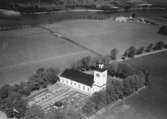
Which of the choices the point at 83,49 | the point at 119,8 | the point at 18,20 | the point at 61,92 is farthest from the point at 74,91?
the point at 119,8

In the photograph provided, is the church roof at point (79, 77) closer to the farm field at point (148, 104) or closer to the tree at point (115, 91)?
the tree at point (115, 91)

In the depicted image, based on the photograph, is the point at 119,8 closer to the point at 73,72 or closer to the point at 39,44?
the point at 39,44

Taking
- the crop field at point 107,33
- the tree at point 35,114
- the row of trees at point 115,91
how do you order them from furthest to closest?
the crop field at point 107,33
the row of trees at point 115,91
the tree at point 35,114

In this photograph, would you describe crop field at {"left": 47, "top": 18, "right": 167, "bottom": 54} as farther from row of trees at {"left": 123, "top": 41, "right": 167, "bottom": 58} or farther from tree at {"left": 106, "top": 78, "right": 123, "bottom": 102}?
tree at {"left": 106, "top": 78, "right": 123, "bottom": 102}

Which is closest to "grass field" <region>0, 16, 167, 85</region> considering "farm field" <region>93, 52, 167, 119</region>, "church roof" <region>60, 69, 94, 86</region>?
"church roof" <region>60, 69, 94, 86</region>

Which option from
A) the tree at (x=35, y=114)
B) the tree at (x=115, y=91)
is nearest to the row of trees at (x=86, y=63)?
the tree at (x=115, y=91)

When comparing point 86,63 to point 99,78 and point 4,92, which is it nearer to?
point 99,78
